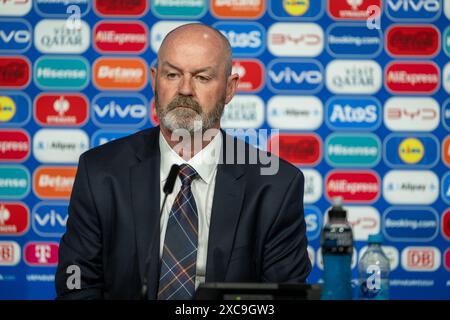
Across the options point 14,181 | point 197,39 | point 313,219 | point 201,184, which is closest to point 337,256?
point 201,184

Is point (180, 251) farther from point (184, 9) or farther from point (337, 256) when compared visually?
point (184, 9)

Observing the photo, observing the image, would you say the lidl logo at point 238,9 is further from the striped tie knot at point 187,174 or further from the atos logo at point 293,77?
the striped tie knot at point 187,174

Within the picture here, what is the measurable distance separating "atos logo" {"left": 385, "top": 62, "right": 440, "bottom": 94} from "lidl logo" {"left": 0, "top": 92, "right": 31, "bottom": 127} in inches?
68.6

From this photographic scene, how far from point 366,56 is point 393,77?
0.17m

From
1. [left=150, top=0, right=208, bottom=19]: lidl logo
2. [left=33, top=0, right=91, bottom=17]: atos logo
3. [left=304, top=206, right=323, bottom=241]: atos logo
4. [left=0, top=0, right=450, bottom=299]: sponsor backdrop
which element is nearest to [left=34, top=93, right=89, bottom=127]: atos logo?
[left=0, top=0, right=450, bottom=299]: sponsor backdrop

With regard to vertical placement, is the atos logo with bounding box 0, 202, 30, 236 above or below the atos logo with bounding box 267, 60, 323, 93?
below

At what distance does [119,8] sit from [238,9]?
570 millimetres

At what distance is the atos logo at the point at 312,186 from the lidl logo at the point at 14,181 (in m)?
1.34

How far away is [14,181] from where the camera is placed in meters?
3.50

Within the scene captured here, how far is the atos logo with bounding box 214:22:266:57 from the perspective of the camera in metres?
3.46

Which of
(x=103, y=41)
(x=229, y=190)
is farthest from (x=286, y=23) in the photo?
(x=229, y=190)

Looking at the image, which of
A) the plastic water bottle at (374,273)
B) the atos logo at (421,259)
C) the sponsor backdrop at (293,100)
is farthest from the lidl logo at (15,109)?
the plastic water bottle at (374,273)

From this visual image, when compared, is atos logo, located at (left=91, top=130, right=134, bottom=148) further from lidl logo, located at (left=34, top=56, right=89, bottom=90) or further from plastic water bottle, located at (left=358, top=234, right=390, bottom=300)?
plastic water bottle, located at (left=358, top=234, right=390, bottom=300)
